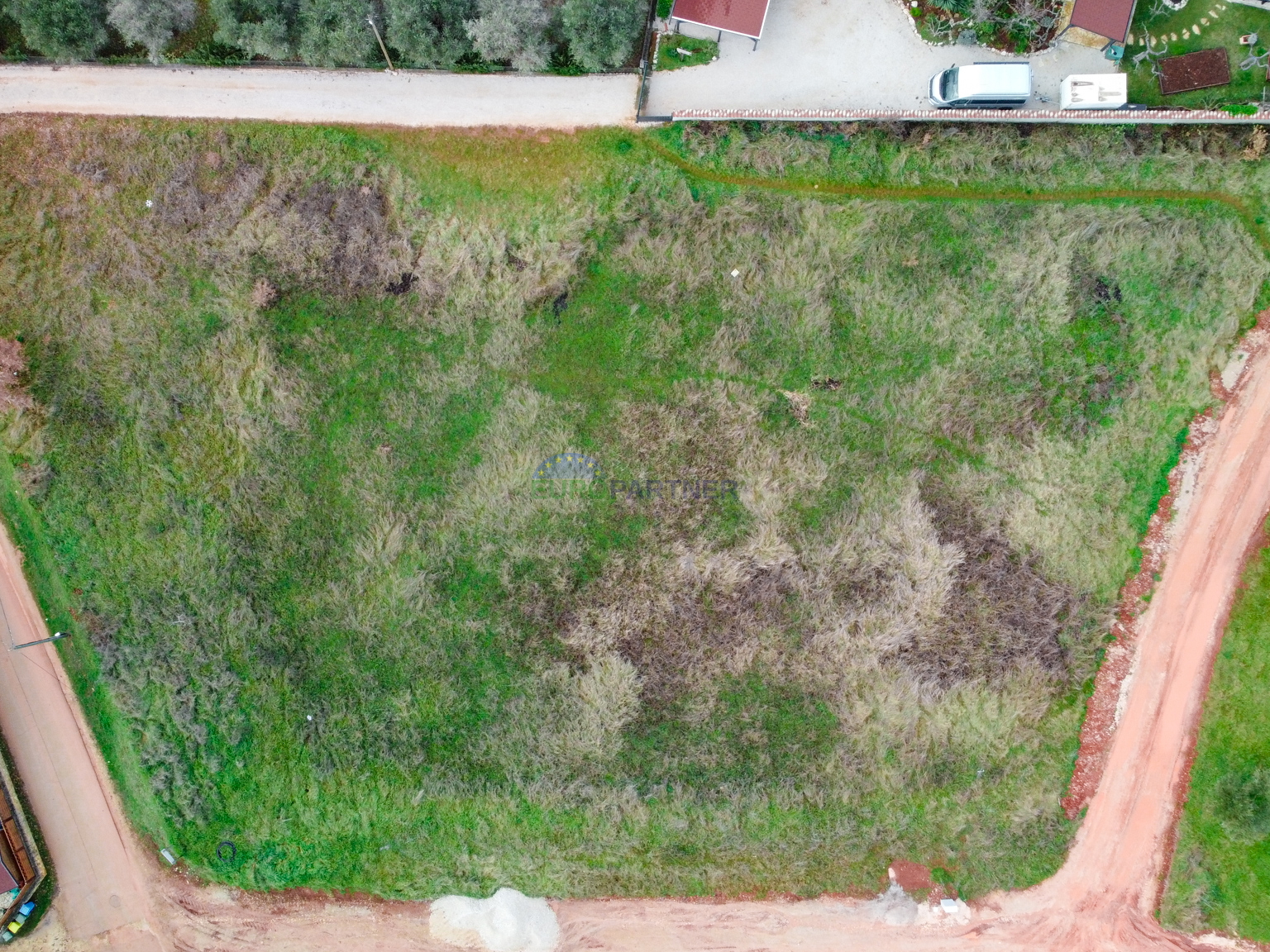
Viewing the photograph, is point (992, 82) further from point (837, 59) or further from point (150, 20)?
point (150, 20)

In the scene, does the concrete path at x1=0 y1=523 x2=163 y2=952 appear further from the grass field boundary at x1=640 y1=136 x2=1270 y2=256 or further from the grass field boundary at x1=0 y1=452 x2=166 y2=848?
the grass field boundary at x1=640 y1=136 x2=1270 y2=256

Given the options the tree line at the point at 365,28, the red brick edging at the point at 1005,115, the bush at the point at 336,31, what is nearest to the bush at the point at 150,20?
the tree line at the point at 365,28

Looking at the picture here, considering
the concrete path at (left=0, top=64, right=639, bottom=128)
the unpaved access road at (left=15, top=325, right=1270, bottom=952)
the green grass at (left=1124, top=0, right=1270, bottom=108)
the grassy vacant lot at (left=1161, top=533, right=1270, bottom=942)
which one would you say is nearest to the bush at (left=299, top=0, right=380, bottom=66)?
the concrete path at (left=0, top=64, right=639, bottom=128)

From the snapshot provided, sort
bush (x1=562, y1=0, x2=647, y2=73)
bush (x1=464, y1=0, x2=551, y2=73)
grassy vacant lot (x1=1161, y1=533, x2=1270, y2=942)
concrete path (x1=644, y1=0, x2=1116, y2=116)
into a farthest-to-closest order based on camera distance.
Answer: concrete path (x1=644, y1=0, x2=1116, y2=116), grassy vacant lot (x1=1161, y1=533, x2=1270, y2=942), bush (x1=464, y1=0, x2=551, y2=73), bush (x1=562, y1=0, x2=647, y2=73)

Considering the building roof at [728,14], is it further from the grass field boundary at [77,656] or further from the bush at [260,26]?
the grass field boundary at [77,656]

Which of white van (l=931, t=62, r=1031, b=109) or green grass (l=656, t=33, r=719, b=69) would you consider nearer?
white van (l=931, t=62, r=1031, b=109)

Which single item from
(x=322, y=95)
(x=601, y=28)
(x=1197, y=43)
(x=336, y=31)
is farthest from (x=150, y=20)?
(x=1197, y=43)
